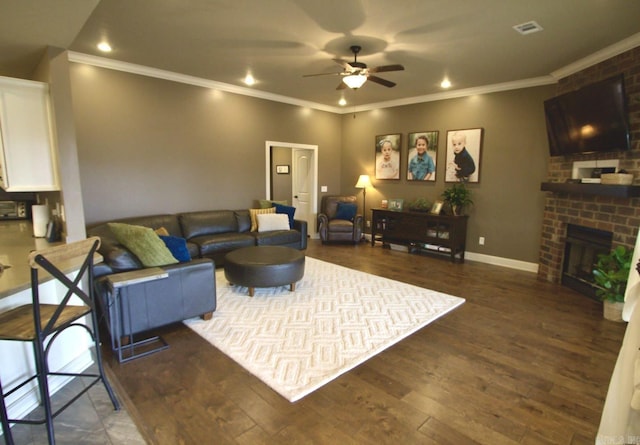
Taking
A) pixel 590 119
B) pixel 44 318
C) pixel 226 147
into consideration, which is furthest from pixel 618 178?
pixel 226 147

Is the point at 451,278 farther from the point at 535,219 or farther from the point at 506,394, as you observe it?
the point at 506,394

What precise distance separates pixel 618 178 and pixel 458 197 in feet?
7.46

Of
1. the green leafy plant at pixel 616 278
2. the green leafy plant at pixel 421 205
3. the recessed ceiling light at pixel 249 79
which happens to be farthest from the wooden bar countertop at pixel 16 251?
the green leafy plant at pixel 421 205

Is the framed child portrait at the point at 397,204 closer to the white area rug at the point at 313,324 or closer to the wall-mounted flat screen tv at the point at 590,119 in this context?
the white area rug at the point at 313,324

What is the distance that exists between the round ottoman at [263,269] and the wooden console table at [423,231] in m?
2.79

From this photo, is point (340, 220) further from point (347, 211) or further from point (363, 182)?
point (363, 182)

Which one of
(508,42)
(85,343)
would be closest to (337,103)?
(508,42)

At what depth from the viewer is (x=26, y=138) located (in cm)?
260

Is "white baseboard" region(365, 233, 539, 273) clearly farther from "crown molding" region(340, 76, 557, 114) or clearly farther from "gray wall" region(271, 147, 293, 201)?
"gray wall" region(271, 147, 293, 201)

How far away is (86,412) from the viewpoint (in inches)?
80.6

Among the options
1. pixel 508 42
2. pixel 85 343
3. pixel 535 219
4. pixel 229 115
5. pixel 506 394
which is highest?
pixel 508 42

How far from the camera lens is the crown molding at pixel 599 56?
341 cm

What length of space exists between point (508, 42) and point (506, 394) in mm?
3426

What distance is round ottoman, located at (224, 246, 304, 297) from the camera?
3744 mm
